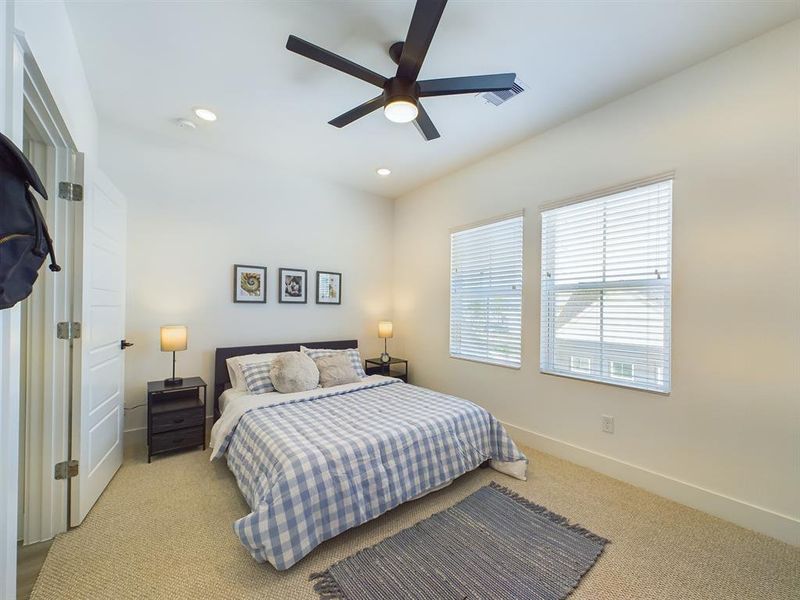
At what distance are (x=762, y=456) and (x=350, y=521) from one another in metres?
2.39

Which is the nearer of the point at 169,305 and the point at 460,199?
the point at 169,305

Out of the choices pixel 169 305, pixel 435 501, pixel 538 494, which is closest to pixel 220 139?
pixel 169 305

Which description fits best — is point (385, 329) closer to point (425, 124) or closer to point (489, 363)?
point (489, 363)

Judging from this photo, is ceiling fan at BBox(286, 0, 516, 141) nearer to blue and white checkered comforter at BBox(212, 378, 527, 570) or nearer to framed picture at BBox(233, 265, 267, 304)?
blue and white checkered comforter at BBox(212, 378, 527, 570)

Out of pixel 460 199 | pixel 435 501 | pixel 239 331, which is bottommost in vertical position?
pixel 435 501

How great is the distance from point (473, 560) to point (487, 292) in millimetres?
2367

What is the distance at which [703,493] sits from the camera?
2172mm

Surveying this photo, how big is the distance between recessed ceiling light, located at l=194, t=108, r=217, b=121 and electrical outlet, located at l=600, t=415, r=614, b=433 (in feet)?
13.0

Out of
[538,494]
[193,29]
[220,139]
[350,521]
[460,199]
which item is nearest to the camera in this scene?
[350,521]

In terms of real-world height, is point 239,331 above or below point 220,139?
below

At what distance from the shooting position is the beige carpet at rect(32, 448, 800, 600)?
157 centimetres

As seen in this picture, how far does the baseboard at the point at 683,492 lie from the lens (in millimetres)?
1912

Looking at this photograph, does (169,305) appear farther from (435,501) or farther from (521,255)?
(521,255)

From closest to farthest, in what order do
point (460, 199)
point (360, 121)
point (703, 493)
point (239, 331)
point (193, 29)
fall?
1. point (193, 29)
2. point (703, 493)
3. point (360, 121)
4. point (239, 331)
5. point (460, 199)
